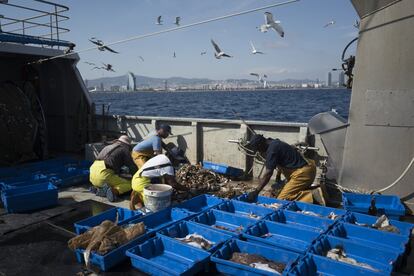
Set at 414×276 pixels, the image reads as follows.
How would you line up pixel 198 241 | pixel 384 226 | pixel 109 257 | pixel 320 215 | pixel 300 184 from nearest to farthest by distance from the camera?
pixel 109 257 < pixel 198 241 < pixel 384 226 < pixel 320 215 < pixel 300 184

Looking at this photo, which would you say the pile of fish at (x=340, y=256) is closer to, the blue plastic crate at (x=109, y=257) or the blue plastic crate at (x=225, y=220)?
the blue plastic crate at (x=225, y=220)

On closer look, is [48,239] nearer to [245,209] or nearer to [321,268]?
[245,209]

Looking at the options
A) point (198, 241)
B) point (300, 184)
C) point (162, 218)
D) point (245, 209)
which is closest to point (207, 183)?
point (245, 209)

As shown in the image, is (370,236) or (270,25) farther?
(270,25)

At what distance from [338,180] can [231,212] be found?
85.2 inches

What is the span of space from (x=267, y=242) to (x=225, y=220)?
1098 mm

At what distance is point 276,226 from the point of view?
4.75 metres

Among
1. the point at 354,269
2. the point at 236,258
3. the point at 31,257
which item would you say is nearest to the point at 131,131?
the point at 31,257

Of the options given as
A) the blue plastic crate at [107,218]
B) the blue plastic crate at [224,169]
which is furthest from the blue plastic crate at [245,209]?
the blue plastic crate at [224,169]

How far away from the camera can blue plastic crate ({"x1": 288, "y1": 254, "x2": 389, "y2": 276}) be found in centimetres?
346

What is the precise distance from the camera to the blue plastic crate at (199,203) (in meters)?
5.73

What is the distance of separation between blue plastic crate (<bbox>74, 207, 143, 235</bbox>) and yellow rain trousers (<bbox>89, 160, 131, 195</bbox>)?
1.52 m

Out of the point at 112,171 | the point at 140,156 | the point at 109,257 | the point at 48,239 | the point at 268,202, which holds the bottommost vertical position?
the point at 48,239

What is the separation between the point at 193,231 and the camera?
15.6 feet
